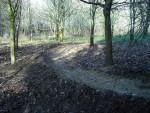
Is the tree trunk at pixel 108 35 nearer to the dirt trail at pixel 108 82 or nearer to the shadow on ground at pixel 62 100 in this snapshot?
the dirt trail at pixel 108 82

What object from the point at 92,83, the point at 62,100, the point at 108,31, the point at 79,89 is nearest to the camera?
the point at 62,100

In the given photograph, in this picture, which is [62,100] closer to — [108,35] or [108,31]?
[108,35]

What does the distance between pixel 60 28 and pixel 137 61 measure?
1329 inches

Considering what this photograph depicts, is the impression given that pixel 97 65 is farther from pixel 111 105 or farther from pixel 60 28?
pixel 60 28

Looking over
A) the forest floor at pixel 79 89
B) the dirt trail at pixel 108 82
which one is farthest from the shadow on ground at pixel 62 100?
the dirt trail at pixel 108 82

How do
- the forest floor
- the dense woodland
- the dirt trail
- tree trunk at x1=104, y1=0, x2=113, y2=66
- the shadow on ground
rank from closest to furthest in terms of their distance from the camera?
the dense woodland, the shadow on ground, the forest floor, the dirt trail, tree trunk at x1=104, y1=0, x2=113, y2=66

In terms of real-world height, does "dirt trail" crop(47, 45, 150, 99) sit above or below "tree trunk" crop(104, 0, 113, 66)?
below

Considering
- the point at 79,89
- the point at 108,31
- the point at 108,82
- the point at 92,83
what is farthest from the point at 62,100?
the point at 108,31

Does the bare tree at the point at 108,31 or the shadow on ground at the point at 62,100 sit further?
the bare tree at the point at 108,31

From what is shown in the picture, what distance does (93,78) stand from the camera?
14930 mm

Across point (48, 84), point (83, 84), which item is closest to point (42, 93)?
point (48, 84)

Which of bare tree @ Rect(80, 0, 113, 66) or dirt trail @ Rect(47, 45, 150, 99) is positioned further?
bare tree @ Rect(80, 0, 113, 66)

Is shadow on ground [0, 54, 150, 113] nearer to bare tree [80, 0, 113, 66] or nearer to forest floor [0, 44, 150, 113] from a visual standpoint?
forest floor [0, 44, 150, 113]

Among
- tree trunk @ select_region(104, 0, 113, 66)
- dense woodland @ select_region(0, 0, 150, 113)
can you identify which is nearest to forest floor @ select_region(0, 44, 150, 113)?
dense woodland @ select_region(0, 0, 150, 113)
